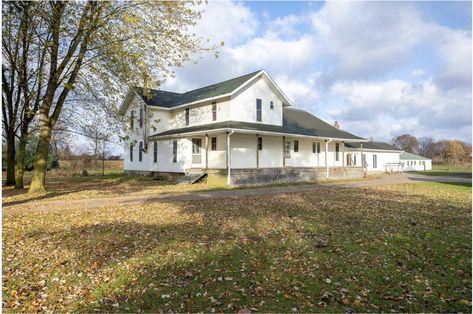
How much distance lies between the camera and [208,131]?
21516 mm

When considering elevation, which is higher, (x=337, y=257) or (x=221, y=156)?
(x=221, y=156)

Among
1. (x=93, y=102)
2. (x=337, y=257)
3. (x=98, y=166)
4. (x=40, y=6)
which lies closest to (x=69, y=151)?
(x=98, y=166)

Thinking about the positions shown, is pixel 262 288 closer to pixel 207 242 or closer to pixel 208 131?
pixel 207 242

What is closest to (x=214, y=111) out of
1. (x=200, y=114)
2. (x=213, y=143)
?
(x=200, y=114)

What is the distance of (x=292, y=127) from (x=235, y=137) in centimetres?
655

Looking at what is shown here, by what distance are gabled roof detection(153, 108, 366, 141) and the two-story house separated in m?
0.08

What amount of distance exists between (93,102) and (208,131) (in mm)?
7228

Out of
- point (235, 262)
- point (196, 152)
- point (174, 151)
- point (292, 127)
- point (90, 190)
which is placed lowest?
point (235, 262)

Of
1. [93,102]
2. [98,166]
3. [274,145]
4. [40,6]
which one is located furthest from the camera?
[98,166]

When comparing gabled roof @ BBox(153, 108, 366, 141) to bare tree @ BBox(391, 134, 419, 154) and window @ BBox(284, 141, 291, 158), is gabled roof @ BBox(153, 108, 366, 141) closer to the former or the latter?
window @ BBox(284, 141, 291, 158)

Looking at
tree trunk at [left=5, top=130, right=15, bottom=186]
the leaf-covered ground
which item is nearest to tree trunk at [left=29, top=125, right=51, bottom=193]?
the leaf-covered ground

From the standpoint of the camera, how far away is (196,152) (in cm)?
2508

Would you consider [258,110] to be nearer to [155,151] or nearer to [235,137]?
[235,137]

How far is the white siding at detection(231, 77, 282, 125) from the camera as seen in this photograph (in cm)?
2398
